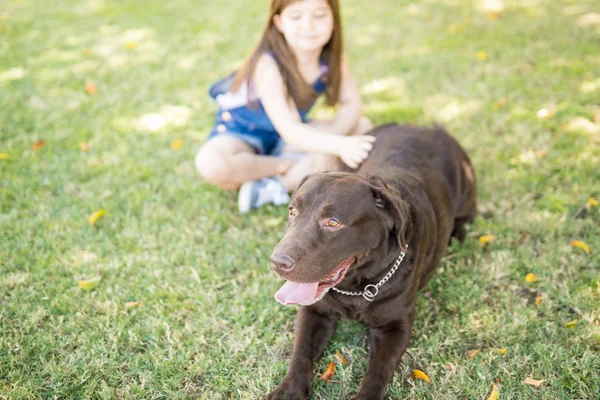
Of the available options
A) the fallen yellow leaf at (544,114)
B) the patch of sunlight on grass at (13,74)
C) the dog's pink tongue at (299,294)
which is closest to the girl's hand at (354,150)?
the dog's pink tongue at (299,294)

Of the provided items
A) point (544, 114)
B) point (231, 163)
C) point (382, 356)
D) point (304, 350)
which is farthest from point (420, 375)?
point (544, 114)

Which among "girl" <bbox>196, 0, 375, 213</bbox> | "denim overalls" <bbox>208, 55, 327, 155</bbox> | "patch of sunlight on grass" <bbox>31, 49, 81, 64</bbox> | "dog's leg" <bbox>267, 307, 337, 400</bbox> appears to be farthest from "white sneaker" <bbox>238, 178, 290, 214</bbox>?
"patch of sunlight on grass" <bbox>31, 49, 81, 64</bbox>

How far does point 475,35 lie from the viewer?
22.2ft

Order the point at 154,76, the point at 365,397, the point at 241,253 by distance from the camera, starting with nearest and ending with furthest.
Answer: the point at 365,397, the point at 241,253, the point at 154,76

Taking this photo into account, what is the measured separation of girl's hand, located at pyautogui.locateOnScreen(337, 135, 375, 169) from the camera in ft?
12.0

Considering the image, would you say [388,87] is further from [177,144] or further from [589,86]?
[177,144]

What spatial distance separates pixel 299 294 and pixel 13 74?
18.0 ft

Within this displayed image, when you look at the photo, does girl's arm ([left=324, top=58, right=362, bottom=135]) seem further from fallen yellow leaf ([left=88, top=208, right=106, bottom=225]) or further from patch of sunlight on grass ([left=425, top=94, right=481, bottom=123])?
fallen yellow leaf ([left=88, top=208, right=106, bottom=225])

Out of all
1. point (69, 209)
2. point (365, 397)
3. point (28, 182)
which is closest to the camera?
point (365, 397)

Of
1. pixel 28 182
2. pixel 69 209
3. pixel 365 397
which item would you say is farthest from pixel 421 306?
pixel 28 182

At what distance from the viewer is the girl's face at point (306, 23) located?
3680 millimetres

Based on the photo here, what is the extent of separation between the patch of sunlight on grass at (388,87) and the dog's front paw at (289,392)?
3836mm

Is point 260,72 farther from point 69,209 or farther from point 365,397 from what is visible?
point 365,397

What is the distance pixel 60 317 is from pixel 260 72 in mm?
2277
